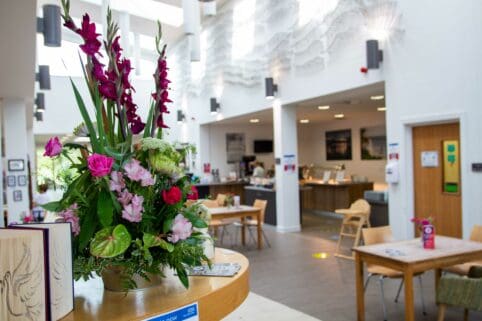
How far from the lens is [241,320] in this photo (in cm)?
425

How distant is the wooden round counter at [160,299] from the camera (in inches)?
53.1

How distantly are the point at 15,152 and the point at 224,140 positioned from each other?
7.93m

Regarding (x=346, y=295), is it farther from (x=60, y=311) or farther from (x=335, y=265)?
(x=60, y=311)

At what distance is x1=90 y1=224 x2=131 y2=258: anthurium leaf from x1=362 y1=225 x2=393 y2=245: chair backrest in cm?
376

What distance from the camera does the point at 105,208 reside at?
4.57 ft

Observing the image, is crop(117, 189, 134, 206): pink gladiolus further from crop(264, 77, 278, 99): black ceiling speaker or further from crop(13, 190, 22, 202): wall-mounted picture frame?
crop(264, 77, 278, 99): black ceiling speaker

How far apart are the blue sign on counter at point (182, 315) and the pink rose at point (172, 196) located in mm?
343

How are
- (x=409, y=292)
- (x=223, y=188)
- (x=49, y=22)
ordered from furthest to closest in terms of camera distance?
(x=223, y=188) → (x=49, y=22) → (x=409, y=292)

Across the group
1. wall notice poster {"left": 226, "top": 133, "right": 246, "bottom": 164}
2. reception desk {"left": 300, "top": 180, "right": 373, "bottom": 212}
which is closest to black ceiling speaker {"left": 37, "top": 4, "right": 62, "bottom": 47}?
reception desk {"left": 300, "top": 180, "right": 373, "bottom": 212}

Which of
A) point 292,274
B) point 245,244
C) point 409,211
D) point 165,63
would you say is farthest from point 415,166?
point 165,63

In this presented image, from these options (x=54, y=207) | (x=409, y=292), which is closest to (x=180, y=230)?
(x=54, y=207)

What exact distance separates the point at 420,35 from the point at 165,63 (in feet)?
17.9

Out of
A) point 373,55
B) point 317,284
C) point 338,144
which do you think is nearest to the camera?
point 317,284

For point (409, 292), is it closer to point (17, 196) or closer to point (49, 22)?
point (49, 22)
